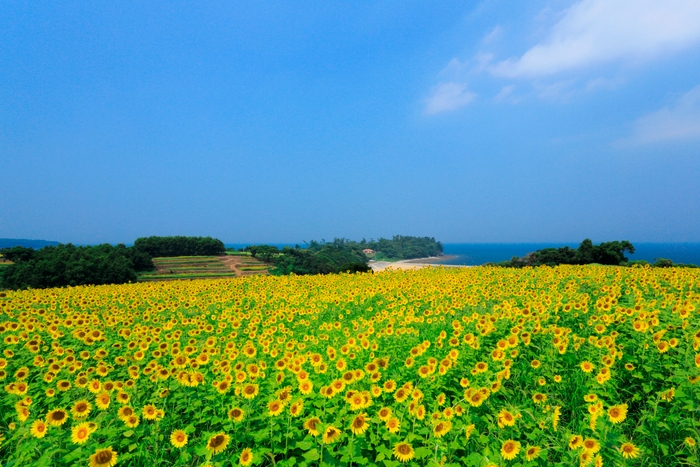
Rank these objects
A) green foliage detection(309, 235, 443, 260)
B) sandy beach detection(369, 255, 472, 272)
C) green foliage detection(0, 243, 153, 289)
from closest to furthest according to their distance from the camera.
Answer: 1. sandy beach detection(369, 255, 472, 272)
2. green foliage detection(0, 243, 153, 289)
3. green foliage detection(309, 235, 443, 260)

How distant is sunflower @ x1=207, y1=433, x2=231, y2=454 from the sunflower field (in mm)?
13

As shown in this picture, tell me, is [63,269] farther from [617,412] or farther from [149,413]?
[617,412]

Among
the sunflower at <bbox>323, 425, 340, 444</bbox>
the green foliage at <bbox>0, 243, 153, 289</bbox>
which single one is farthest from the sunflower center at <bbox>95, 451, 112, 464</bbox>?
the green foliage at <bbox>0, 243, 153, 289</bbox>

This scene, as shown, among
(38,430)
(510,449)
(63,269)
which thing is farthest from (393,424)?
(63,269)

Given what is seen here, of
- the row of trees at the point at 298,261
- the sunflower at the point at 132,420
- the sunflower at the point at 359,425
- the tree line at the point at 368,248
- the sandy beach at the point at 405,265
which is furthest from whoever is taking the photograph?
the tree line at the point at 368,248

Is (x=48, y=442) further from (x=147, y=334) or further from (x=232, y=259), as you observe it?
(x=232, y=259)

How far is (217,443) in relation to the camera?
9.67 feet

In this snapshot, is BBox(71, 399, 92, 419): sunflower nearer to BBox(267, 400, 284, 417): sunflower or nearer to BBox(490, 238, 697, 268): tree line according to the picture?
BBox(267, 400, 284, 417): sunflower

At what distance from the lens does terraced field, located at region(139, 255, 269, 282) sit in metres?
56.0

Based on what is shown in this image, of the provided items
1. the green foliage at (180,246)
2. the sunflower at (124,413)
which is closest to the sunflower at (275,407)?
the sunflower at (124,413)

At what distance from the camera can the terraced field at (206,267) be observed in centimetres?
5597

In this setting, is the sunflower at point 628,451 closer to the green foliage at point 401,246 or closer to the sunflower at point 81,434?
the sunflower at point 81,434

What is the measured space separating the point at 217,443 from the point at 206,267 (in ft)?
224

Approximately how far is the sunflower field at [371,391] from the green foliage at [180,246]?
3231 inches
